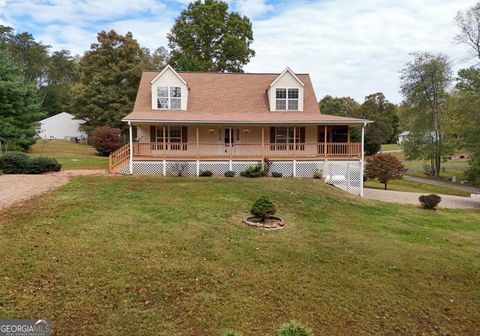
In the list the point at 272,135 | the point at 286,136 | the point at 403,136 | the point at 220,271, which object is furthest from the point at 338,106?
the point at 220,271

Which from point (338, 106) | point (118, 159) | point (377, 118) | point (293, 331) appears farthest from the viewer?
point (338, 106)

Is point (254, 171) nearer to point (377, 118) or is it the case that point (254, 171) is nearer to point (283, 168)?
point (283, 168)

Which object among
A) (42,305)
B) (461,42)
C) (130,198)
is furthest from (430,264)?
(461,42)

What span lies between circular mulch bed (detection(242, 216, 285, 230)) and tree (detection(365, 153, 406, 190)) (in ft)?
51.1

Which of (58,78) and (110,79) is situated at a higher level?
(58,78)

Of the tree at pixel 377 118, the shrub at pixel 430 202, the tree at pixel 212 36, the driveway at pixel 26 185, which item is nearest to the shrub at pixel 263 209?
the driveway at pixel 26 185

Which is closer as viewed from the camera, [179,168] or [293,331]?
[293,331]

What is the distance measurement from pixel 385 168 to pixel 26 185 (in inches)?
876

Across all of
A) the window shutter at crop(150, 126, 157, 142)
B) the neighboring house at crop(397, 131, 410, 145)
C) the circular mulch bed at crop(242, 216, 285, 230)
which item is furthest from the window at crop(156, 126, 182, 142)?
the neighboring house at crop(397, 131, 410, 145)

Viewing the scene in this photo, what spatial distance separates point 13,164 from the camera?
17875 millimetres

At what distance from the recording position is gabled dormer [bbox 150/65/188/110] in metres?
22.2

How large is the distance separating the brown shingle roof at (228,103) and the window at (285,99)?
0.74 meters

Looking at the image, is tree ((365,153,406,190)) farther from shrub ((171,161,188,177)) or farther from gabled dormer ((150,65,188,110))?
gabled dormer ((150,65,188,110))

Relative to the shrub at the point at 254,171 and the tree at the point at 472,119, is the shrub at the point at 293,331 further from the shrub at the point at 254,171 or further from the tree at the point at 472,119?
the tree at the point at 472,119
